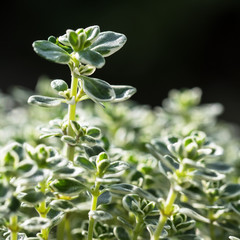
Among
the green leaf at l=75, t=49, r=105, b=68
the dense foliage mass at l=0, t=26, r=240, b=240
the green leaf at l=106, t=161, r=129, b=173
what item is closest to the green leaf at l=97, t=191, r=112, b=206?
the dense foliage mass at l=0, t=26, r=240, b=240

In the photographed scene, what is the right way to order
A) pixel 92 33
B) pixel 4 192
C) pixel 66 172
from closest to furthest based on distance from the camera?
1. pixel 4 192
2. pixel 66 172
3. pixel 92 33

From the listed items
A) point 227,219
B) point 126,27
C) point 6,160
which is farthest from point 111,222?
point 126,27

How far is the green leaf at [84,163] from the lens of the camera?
99 centimetres

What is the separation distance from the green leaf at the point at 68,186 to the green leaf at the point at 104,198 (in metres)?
0.09

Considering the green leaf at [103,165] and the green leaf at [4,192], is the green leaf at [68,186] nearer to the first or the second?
the green leaf at [103,165]

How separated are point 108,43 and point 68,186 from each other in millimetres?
323

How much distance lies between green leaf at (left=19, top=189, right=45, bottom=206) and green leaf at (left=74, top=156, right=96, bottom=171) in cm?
11

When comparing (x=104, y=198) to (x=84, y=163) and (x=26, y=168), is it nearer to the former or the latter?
(x=84, y=163)

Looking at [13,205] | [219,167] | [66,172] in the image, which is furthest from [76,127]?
[219,167]

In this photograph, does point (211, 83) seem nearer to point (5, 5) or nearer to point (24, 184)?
point (5, 5)

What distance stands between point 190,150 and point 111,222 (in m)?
0.53

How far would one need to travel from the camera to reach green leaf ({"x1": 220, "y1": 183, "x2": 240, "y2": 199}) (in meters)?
1.19

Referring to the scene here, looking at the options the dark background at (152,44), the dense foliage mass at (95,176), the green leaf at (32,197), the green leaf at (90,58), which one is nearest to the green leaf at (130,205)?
the dense foliage mass at (95,176)

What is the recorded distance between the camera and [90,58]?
3.16 ft
